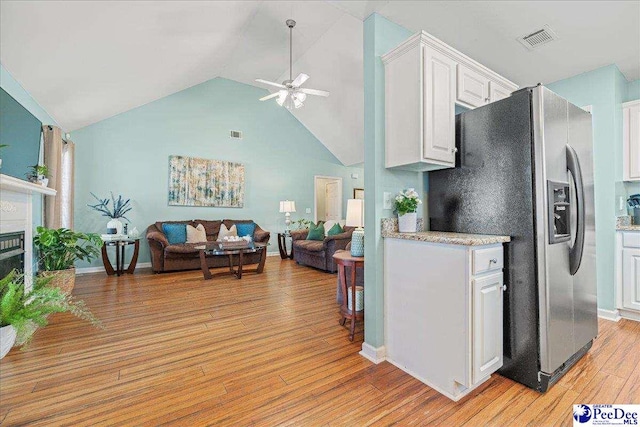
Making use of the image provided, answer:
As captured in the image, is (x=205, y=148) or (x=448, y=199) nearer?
(x=448, y=199)

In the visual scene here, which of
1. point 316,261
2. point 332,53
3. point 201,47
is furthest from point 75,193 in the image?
point 332,53

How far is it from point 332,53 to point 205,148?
3.29m

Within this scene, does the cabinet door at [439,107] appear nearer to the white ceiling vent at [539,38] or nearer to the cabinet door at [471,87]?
the cabinet door at [471,87]

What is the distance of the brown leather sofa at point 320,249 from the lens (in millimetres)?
5027

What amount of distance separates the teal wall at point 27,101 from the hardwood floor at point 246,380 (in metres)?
1.46

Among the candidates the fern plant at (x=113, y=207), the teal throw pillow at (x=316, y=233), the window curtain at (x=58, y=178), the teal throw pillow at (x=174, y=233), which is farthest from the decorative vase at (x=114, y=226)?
the teal throw pillow at (x=316, y=233)

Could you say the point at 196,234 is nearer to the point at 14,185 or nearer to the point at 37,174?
the point at 37,174

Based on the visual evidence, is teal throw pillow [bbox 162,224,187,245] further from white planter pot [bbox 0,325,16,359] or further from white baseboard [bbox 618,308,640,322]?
white baseboard [bbox 618,308,640,322]

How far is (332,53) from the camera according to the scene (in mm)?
5137

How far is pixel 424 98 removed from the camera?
193 centimetres

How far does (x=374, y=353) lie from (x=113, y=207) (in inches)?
214

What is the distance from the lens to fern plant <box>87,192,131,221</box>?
5155mm

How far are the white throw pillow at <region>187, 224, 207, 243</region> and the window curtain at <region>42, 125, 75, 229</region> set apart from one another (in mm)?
1772

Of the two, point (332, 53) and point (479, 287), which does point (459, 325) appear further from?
point (332, 53)
